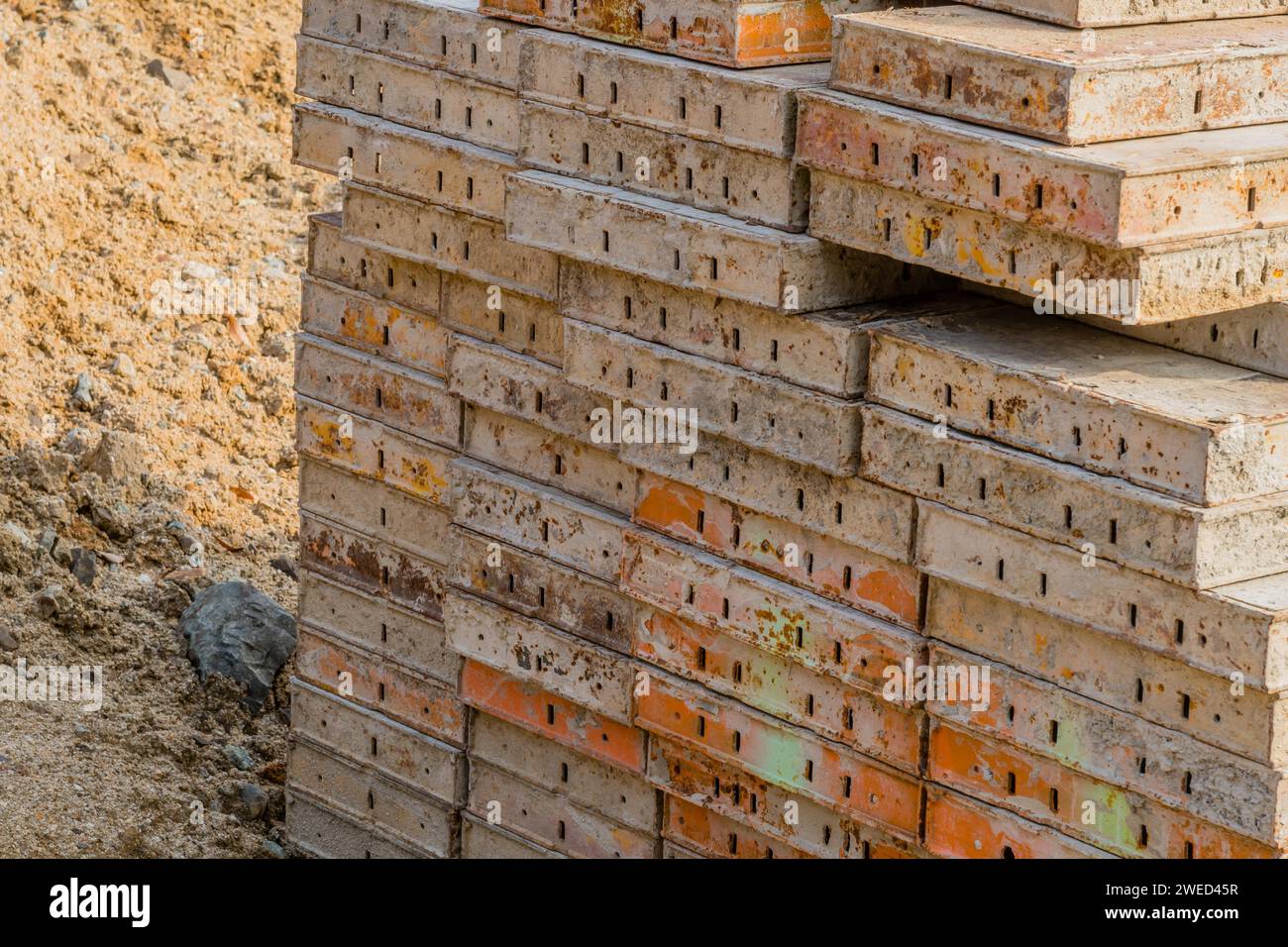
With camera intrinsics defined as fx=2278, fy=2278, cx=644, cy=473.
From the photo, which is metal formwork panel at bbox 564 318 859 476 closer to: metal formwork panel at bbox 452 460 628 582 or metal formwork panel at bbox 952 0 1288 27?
metal formwork panel at bbox 452 460 628 582

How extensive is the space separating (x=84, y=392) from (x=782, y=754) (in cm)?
874

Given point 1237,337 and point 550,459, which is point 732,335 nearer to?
point 550,459

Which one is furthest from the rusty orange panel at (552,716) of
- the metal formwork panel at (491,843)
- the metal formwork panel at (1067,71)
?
the metal formwork panel at (1067,71)

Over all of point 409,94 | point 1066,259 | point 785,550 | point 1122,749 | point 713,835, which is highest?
point 409,94

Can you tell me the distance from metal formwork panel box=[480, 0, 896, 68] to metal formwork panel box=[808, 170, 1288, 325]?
79cm

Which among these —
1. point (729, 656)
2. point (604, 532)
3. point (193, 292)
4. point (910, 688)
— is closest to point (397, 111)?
point (604, 532)

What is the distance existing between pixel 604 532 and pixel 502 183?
1.77 m

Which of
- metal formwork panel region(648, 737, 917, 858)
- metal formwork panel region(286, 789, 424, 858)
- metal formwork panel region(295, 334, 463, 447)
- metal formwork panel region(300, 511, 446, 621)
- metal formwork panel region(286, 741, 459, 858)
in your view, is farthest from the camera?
metal formwork panel region(286, 789, 424, 858)

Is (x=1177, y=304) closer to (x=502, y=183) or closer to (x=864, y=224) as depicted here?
(x=864, y=224)

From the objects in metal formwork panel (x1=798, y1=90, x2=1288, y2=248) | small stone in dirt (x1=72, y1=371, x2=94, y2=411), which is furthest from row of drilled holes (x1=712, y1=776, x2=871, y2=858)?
small stone in dirt (x1=72, y1=371, x2=94, y2=411)

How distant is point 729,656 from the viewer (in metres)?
10.6

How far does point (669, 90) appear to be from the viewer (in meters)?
10.2

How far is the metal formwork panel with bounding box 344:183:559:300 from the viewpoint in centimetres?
1111

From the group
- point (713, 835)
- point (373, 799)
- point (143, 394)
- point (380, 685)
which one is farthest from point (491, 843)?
point (143, 394)
